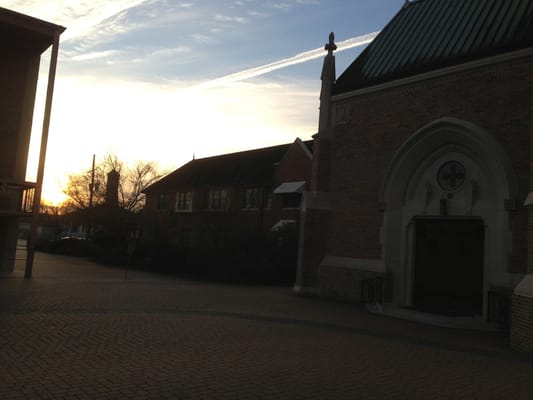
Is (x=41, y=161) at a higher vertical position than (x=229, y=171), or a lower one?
lower

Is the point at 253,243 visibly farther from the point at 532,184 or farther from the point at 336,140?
the point at 532,184

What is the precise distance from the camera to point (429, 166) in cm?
1482

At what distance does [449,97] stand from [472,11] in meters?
3.30

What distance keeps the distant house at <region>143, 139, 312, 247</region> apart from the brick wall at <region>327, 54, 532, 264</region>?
8.99m

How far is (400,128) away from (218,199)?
2460 cm

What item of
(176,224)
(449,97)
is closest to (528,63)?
(449,97)

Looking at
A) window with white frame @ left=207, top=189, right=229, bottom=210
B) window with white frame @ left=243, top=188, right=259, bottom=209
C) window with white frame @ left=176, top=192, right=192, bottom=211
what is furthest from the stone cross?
window with white frame @ left=176, top=192, right=192, bottom=211

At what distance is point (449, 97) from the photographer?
13836 millimetres

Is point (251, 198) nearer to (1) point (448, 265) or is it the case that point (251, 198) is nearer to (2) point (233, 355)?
(1) point (448, 265)

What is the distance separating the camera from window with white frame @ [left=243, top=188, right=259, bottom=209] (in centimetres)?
3508

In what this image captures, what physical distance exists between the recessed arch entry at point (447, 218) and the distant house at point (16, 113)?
12.9 metres

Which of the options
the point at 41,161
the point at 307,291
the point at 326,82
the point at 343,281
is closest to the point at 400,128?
the point at 326,82

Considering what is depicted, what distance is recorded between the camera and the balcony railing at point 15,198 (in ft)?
57.2

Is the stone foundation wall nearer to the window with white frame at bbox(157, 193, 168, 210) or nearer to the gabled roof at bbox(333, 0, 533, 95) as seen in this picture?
the gabled roof at bbox(333, 0, 533, 95)
